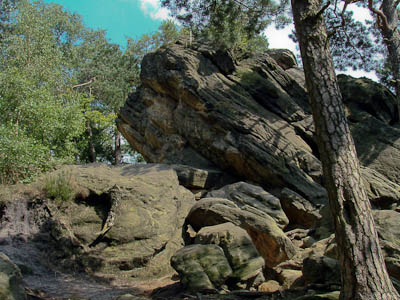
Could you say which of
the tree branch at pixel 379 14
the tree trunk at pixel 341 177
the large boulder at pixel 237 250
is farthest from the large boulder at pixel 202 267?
the tree branch at pixel 379 14

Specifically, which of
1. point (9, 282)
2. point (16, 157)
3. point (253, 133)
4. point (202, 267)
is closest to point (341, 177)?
point (202, 267)

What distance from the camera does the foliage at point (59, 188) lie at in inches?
356

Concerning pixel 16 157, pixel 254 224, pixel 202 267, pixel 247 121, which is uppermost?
pixel 247 121

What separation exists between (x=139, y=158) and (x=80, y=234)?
24.8 metres

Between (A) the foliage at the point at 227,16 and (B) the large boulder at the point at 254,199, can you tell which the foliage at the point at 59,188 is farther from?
(A) the foliage at the point at 227,16

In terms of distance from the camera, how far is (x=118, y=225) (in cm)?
877

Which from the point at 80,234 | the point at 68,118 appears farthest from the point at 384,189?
the point at 68,118

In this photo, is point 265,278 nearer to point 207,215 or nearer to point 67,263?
point 207,215

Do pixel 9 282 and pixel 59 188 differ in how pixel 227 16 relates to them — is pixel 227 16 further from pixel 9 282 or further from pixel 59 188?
pixel 9 282

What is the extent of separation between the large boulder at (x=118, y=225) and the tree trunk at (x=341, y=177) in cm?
479

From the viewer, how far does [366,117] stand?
1609cm

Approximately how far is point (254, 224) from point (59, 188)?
4.93 meters

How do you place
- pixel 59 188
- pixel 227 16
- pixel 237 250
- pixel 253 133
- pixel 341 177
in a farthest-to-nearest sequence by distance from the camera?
pixel 253 133 → pixel 227 16 → pixel 59 188 → pixel 237 250 → pixel 341 177

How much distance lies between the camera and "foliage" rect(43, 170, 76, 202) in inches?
356
